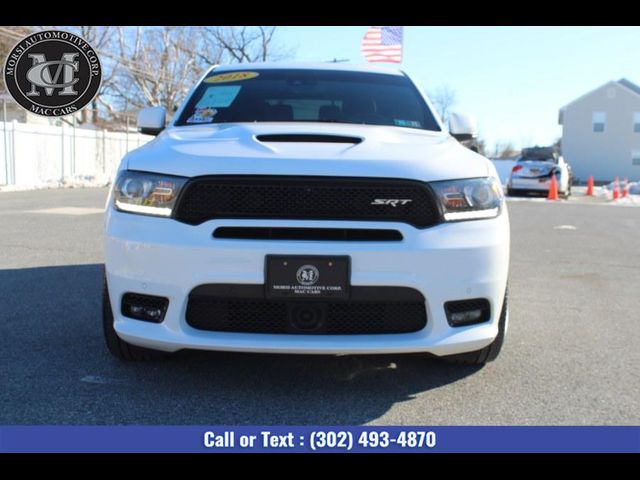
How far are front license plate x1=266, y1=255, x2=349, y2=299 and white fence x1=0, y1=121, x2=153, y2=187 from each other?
20.1 metres

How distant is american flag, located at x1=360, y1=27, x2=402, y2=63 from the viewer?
54.2 feet

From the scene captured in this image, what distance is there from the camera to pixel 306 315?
114 inches

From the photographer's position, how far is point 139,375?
3326 millimetres

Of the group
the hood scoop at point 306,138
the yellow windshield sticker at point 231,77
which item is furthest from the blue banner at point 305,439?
the yellow windshield sticker at point 231,77

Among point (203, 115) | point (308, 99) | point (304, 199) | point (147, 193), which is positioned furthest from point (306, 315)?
point (308, 99)

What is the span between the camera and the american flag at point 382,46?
54.2 feet

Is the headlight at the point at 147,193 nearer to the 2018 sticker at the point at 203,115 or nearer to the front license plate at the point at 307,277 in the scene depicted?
the front license plate at the point at 307,277

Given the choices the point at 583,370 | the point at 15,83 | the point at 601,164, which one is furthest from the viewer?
the point at 601,164

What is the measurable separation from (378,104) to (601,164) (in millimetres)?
46137

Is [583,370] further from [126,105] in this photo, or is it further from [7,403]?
[126,105]

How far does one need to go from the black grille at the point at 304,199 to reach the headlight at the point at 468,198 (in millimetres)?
68

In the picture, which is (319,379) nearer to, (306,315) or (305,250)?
(306,315)

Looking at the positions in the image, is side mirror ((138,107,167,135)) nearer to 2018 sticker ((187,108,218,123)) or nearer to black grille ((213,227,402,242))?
2018 sticker ((187,108,218,123))
